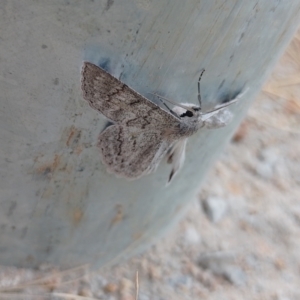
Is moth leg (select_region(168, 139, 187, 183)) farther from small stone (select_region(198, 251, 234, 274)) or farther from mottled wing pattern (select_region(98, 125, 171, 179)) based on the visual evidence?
small stone (select_region(198, 251, 234, 274))

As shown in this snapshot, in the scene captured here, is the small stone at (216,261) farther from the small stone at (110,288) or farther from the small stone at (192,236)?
the small stone at (110,288)

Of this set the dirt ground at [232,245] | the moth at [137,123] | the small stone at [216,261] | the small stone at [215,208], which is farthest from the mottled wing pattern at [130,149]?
the small stone at [215,208]

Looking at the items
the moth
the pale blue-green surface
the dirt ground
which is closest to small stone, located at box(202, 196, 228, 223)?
the dirt ground

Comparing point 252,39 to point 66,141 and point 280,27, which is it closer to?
point 280,27

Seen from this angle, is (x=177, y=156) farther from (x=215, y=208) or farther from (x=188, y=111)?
(x=215, y=208)

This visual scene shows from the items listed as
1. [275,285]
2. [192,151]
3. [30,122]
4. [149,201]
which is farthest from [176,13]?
[275,285]
